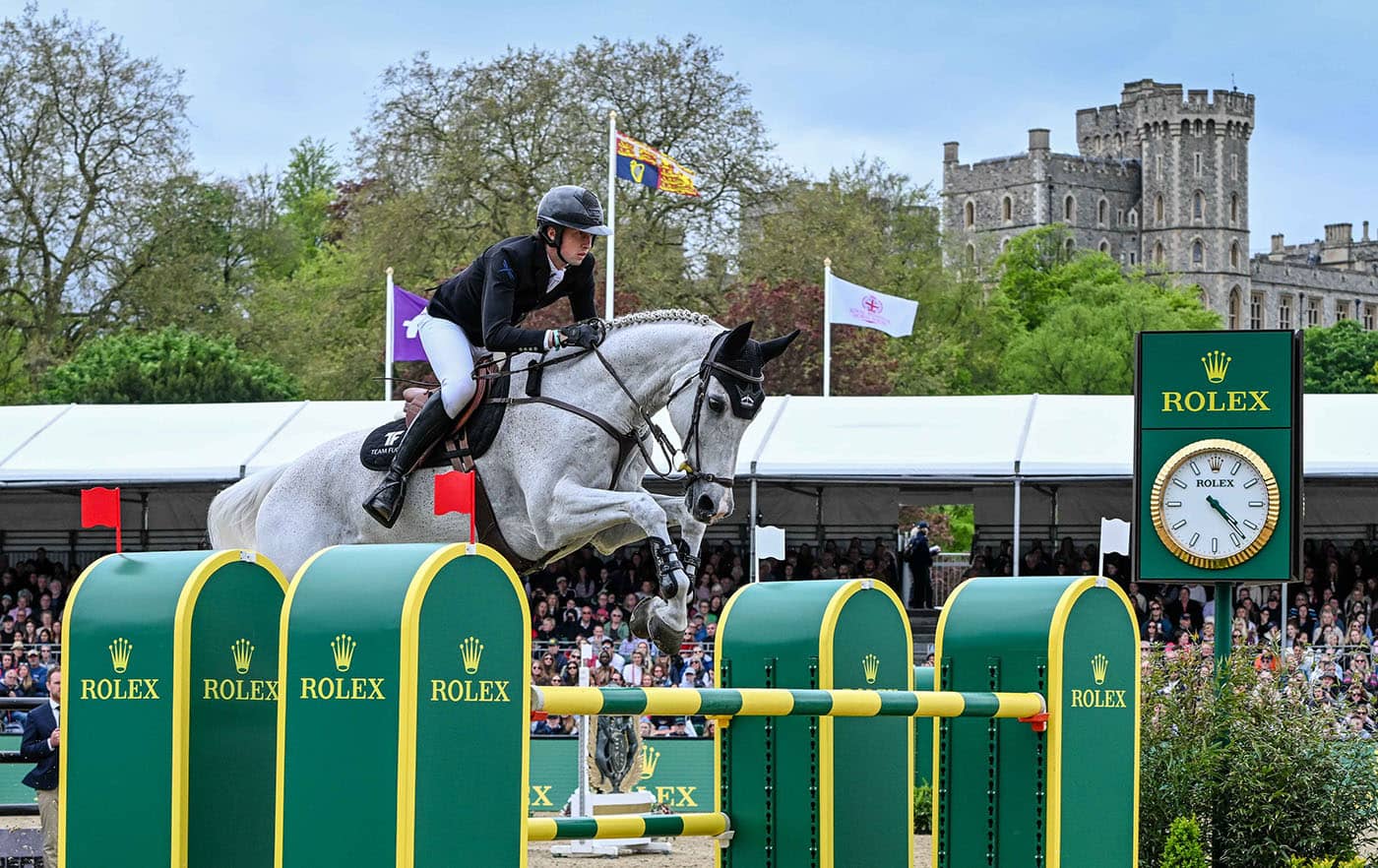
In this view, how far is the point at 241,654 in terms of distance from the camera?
533 centimetres

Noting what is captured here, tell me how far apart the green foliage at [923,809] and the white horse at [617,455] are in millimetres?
5899

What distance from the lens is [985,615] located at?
711 centimetres

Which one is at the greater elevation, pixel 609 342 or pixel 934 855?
pixel 609 342

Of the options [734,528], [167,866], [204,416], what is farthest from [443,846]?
[734,528]

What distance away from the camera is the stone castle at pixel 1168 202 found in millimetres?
110562

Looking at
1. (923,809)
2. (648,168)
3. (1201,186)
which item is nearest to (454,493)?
(923,809)

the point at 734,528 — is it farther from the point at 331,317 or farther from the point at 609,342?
the point at 331,317

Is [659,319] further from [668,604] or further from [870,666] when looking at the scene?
[870,666]

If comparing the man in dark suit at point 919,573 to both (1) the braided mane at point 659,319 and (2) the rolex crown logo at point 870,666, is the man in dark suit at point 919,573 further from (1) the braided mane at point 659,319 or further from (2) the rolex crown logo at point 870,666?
(1) the braided mane at point 659,319

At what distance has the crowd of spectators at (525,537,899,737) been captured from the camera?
1576 cm

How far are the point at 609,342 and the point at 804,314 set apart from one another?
101ft

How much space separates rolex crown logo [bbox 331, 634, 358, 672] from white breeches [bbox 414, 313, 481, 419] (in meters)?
2.06

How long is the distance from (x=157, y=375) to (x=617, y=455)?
101 feet

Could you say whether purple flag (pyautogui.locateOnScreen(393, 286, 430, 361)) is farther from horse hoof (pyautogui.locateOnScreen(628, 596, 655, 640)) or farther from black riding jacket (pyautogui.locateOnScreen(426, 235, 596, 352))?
horse hoof (pyautogui.locateOnScreen(628, 596, 655, 640))
